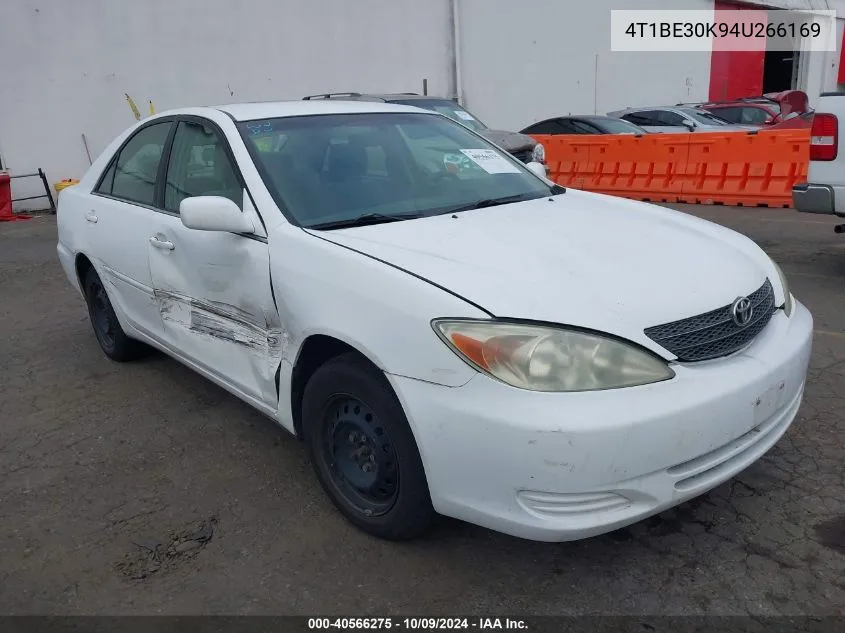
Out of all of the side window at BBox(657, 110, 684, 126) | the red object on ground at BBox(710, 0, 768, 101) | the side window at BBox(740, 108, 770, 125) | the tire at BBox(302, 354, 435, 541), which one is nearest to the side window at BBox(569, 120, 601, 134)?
the side window at BBox(657, 110, 684, 126)

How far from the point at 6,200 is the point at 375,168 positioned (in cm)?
1049

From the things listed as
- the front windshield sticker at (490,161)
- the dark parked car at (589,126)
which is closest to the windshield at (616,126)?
the dark parked car at (589,126)

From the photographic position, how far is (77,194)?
181 inches

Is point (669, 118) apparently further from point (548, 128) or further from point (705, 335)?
point (705, 335)

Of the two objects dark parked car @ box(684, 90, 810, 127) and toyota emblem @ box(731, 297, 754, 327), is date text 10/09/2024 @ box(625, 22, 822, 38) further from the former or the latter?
toyota emblem @ box(731, 297, 754, 327)

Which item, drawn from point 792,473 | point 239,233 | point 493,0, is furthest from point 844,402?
point 493,0

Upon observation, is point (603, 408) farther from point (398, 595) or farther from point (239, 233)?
point (239, 233)

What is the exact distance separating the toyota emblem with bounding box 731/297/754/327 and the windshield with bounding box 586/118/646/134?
1061 centimetres

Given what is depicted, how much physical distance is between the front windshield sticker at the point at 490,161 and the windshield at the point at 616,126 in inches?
369

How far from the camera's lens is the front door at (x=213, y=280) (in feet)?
9.59

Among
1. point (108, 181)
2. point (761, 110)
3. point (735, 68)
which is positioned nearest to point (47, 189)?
point (108, 181)

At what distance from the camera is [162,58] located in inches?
521

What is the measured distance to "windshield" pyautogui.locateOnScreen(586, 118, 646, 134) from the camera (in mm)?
12516

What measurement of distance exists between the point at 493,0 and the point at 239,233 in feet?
56.1
